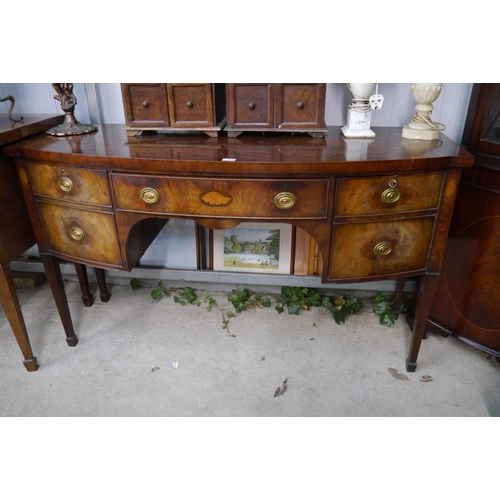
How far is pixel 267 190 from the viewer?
134 cm

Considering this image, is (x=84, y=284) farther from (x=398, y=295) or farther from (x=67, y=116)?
(x=398, y=295)

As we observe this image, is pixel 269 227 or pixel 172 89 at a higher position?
pixel 172 89

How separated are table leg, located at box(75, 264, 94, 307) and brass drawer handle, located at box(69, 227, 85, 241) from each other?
2.00ft

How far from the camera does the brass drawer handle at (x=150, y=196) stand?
1.40 meters

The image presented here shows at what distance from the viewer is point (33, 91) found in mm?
2080

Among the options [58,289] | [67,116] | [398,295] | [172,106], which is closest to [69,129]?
[67,116]

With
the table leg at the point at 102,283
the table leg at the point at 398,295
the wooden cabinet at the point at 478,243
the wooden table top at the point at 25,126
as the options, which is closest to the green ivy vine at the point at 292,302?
the table leg at the point at 398,295

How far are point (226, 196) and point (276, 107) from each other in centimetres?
46

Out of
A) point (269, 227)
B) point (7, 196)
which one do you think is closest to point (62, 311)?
point (7, 196)

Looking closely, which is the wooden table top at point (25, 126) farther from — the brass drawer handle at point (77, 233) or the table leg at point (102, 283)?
the table leg at point (102, 283)

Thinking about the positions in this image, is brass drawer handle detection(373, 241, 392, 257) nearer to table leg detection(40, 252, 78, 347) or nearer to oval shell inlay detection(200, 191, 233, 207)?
oval shell inlay detection(200, 191, 233, 207)

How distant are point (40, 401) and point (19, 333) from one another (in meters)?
0.29

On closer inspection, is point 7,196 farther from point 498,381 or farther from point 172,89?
point 498,381

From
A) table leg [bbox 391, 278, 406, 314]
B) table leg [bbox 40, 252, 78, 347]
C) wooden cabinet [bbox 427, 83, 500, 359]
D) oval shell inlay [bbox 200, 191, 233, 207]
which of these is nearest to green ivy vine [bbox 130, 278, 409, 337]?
table leg [bbox 391, 278, 406, 314]
